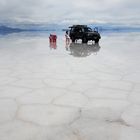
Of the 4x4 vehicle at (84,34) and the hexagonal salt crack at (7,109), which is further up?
the 4x4 vehicle at (84,34)

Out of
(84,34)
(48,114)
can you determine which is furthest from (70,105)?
(84,34)

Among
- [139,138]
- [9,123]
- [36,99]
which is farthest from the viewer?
[36,99]

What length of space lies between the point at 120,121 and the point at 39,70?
514cm

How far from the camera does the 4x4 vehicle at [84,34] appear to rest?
22922 mm

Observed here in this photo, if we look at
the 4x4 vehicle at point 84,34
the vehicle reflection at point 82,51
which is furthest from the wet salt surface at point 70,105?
the 4x4 vehicle at point 84,34

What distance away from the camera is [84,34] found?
23.4 m

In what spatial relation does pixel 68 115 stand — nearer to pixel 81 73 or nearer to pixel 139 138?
pixel 139 138

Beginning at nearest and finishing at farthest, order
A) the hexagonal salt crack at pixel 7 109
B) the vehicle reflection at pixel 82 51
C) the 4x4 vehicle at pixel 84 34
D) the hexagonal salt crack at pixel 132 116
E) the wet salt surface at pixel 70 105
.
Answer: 1. the wet salt surface at pixel 70 105
2. the hexagonal salt crack at pixel 132 116
3. the hexagonal salt crack at pixel 7 109
4. the vehicle reflection at pixel 82 51
5. the 4x4 vehicle at pixel 84 34

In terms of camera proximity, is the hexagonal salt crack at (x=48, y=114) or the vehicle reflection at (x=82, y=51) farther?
the vehicle reflection at (x=82, y=51)

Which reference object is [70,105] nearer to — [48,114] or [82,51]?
[48,114]

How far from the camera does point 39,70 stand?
9242mm

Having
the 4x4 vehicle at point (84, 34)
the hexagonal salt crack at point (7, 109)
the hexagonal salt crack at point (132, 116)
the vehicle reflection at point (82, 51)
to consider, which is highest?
the 4x4 vehicle at point (84, 34)

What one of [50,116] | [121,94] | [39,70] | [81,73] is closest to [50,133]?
[50,116]

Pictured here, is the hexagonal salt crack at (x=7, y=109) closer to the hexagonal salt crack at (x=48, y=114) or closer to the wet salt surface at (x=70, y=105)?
the wet salt surface at (x=70, y=105)
